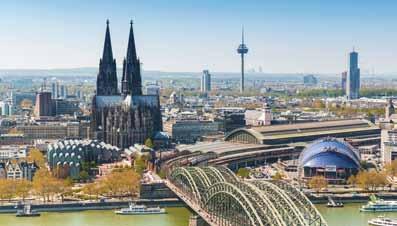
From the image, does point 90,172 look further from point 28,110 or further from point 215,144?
point 28,110

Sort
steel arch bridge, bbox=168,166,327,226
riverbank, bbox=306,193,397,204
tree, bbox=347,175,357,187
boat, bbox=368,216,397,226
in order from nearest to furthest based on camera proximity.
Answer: steel arch bridge, bbox=168,166,327,226, boat, bbox=368,216,397,226, riverbank, bbox=306,193,397,204, tree, bbox=347,175,357,187

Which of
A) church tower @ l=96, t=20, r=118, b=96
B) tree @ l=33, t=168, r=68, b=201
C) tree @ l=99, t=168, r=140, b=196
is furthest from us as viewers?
church tower @ l=96, t=20, r=118, b=96

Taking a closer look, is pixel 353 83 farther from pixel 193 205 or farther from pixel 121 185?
pixel 193 205

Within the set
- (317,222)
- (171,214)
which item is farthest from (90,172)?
(317,222)

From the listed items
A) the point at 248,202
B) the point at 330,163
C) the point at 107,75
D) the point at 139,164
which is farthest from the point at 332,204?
the point at 107,75

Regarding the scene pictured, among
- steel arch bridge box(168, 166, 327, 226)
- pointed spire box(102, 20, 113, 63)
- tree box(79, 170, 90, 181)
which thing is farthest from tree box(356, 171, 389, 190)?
pointed spire box(102, 20, 113, 63)

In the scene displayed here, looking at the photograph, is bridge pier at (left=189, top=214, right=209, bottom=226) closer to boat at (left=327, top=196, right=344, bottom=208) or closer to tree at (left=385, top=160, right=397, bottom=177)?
boat at (left=327, top=196, right=344, bottom=208)

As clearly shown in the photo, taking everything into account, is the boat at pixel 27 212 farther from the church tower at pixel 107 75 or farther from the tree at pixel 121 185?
the church tower at pixel 107 75
